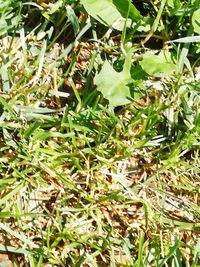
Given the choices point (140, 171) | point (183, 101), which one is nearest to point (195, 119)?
point (183, 101)

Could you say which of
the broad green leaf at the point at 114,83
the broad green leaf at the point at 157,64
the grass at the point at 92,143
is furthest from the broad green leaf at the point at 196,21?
the broad green leaf at the point at 114,83

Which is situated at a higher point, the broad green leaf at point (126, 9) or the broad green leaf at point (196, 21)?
the broad green leaf at point (126, 9)

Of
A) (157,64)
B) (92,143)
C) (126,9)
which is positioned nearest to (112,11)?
(126,9)

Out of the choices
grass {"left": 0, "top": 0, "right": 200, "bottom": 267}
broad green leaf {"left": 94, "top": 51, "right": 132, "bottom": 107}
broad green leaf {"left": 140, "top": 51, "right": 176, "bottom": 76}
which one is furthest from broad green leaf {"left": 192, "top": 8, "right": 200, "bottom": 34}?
broad green leaf {"left": 94, "top": 51, "right": 132, "bottom": 107}

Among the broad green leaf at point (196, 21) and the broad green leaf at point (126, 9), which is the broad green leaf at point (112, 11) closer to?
the broad green leaf at point (126, 9)

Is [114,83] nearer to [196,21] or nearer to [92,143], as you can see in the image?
[92,143]

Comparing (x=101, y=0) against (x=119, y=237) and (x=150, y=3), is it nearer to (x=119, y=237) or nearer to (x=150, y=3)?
Result: (x=150, y=3)
